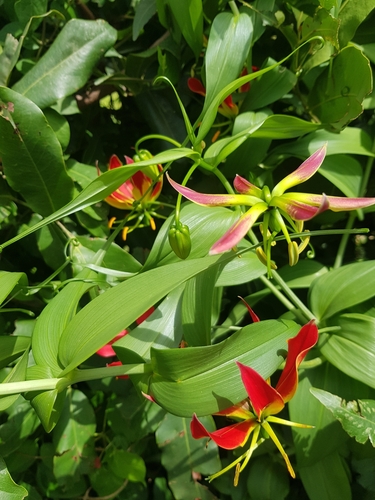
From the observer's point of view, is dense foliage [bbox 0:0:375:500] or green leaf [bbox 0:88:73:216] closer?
dense foliage [bbox 0:0:375:500]

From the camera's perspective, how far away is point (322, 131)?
2.10ft

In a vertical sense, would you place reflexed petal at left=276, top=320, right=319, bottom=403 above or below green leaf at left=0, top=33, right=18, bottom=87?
below

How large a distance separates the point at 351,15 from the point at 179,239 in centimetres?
40

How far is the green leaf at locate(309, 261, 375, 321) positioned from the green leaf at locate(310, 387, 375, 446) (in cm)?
10

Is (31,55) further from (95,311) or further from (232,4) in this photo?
(95,311)

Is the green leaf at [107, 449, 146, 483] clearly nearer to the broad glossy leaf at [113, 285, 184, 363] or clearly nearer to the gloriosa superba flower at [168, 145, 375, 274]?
the broad glossy leaf at [113, 285, 184, 363]

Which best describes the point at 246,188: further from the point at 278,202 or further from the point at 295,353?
the point at 295,353

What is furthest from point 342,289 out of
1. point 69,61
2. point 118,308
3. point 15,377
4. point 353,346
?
point 69,61

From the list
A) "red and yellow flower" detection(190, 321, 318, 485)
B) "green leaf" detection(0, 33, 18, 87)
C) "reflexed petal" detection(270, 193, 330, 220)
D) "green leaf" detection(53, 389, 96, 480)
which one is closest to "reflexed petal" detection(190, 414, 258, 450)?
"red and yellow flower" detection(190, 321, 318, 485)

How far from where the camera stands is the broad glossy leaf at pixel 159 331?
48 cm

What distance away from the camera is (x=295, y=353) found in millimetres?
417

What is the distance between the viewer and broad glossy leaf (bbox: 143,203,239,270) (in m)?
0.50

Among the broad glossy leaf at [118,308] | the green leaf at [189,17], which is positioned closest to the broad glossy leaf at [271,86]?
the green leaf at [189,17]

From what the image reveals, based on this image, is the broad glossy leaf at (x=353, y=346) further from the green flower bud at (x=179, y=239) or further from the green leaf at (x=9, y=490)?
the green leaf at (x=9, y=490)
